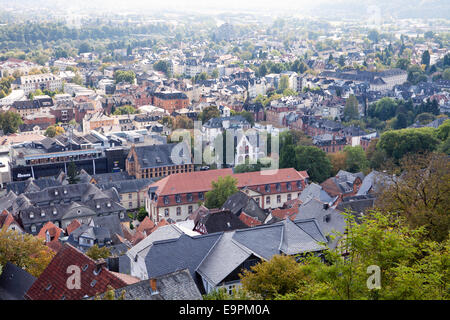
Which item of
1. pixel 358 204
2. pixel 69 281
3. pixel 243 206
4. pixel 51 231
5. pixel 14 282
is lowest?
pixel 51 231

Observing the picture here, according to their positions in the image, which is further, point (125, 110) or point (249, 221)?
point (125, 110)

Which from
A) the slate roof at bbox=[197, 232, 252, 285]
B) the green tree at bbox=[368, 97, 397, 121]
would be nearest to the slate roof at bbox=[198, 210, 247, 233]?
the slate roof at bbox=[197, 232, 252, 285]

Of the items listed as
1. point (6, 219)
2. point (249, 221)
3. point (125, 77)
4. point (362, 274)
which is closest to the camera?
point (362, 274)

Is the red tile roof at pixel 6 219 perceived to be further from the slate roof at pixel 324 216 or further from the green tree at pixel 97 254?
the slate roof at pixel 324 216

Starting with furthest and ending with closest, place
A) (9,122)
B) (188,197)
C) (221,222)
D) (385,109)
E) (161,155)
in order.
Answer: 1. (385,109)
2. (9,122)
3. (161,155)
4. (188,197)
5. (221,222)

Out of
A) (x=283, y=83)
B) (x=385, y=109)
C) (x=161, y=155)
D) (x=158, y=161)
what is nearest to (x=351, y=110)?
(x=385, y=109)

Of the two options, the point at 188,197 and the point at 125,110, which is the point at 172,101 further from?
the point at 188,197
